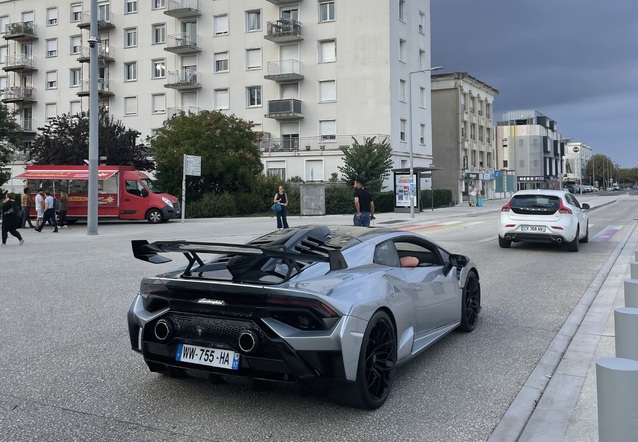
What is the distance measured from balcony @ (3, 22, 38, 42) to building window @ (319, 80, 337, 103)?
30.1m

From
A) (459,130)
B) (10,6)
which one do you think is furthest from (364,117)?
(10,6)

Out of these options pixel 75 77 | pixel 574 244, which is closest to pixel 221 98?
pixel 75 77

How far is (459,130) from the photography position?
59.7m

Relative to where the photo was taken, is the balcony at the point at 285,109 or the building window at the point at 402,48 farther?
the building window at the point at 402,48

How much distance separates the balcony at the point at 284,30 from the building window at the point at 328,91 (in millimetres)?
4130

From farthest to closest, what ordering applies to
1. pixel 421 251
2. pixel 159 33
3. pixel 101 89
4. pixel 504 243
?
pixel 101 89
pixel 159 33
pixel 504 243
pixel 421 251

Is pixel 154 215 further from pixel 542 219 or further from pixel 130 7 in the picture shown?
pixel 130 7

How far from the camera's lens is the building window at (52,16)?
55.4 m

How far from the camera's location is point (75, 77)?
55188 mm

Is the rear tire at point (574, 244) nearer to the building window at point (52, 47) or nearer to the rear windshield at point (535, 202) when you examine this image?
the rear windshield at point (535, 202)

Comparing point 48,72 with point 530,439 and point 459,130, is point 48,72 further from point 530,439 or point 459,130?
point 530,439

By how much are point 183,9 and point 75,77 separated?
14206 millimetres

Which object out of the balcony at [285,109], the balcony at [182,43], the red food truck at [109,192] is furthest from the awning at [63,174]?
the balcony at [182,43]

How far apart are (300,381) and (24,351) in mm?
3356
